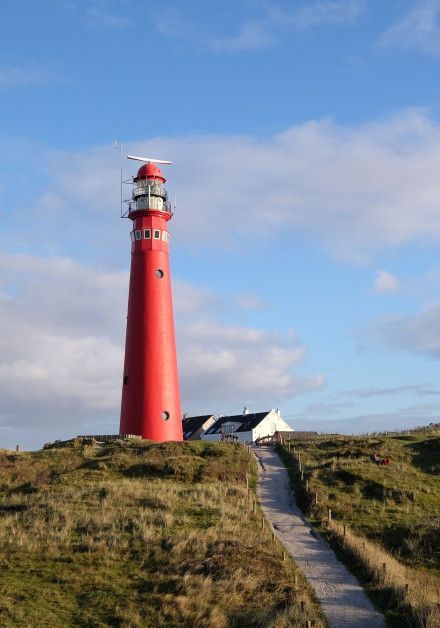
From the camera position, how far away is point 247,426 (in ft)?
249

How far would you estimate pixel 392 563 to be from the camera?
71.6 feet

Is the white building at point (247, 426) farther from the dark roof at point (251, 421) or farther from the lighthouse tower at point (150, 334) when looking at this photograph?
the lighthouse tower at point (150, 334)

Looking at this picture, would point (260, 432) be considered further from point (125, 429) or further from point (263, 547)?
point (263, 547)

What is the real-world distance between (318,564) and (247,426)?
54271mm

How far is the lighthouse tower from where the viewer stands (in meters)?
42.6

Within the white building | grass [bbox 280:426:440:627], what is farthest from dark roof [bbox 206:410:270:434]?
grass [bbox 280:426:440:627]

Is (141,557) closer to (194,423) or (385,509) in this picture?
(385,509)

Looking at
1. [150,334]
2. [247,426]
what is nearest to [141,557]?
[150,334]

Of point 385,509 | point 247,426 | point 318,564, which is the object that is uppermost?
point 247,426

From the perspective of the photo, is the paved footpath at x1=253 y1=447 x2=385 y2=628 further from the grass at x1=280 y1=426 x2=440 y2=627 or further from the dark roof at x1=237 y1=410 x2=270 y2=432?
the dark roof at x1=237 y1=410 x2=270 y2=432

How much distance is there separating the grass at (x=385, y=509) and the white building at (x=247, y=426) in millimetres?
24847

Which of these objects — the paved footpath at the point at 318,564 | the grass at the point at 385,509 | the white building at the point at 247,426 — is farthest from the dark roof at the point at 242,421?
the paved footpath at the point at 318,564

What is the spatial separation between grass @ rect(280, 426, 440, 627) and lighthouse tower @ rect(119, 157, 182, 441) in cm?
895

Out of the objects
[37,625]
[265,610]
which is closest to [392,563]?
[265,610]
